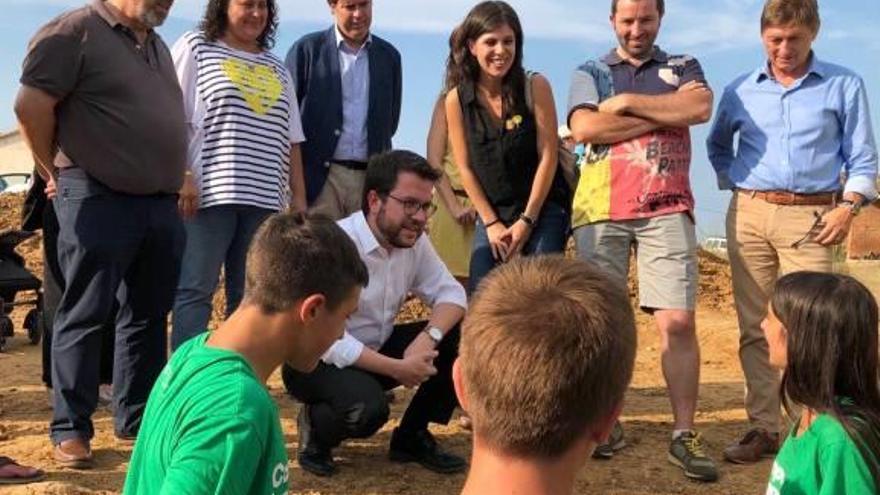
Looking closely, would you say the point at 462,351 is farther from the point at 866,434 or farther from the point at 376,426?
the point at 376,426

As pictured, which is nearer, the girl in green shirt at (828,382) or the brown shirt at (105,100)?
the girl in green shirt at (828,382)

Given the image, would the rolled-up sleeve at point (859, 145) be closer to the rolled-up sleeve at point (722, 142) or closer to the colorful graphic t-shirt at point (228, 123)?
the rolled-up sleeve at point (722, 142)

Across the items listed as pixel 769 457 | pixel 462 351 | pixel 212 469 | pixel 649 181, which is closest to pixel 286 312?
pixel 212 469

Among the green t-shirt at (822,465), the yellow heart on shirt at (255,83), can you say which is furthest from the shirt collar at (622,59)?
the green t-shirt at (822,465)

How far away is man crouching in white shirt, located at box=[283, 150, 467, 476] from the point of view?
428 cm

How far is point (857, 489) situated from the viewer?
2.62m

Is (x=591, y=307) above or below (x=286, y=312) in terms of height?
above

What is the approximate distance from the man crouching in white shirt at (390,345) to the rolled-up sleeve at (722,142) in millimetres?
1489

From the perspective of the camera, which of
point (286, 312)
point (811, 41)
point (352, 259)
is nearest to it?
point (286, 312)

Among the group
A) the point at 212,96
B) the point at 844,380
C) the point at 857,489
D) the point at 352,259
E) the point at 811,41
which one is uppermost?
the point at 811,41

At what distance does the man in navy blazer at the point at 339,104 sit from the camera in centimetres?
524

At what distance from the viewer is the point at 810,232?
4.83m

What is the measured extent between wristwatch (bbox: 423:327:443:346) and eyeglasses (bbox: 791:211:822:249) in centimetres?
166

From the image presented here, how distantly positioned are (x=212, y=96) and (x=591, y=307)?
11.5 feet
